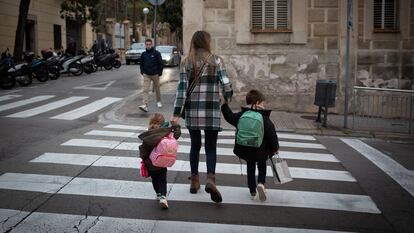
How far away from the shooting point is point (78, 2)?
3184cm

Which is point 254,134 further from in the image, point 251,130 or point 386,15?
point 386,15

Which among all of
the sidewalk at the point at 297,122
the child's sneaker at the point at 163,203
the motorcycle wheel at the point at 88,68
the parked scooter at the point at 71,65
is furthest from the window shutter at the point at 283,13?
the motorcycle wheel at the point at 88,68

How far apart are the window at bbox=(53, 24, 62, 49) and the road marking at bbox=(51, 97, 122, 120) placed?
66.6ft

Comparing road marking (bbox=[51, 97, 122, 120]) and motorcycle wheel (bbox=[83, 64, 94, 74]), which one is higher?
motorcycle wheel (bbox=[83, 64, 94, 74])

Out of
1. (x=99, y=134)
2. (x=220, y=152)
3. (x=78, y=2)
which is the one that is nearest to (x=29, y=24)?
(x=78, y=2)

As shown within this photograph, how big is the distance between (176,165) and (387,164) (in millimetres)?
3282

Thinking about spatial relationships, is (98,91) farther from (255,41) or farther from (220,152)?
(220,152)

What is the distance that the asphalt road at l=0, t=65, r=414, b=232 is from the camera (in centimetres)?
529


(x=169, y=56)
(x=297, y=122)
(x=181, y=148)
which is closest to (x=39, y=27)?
(x=169, y=56)

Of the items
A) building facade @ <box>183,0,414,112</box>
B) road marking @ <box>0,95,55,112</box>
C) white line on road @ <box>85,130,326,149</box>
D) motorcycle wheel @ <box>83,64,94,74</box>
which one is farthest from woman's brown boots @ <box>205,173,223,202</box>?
motorcycle wheel @ <box>83,64,94,74</box>

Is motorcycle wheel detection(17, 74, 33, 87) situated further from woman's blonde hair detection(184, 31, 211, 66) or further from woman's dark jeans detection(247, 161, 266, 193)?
woman's dark jeans detection(247, 161, 266, 193)

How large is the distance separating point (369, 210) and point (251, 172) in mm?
1306

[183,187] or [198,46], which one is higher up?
[198,46]

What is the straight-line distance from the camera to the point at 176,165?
25.4 ft
